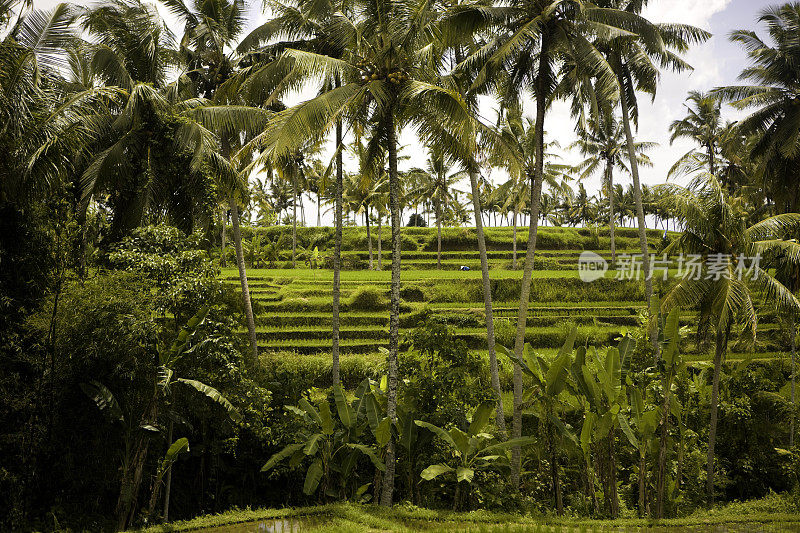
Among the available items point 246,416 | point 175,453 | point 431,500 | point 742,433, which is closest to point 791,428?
point 742,433

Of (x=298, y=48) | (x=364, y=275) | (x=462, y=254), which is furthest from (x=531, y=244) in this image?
(x=462, y=254)

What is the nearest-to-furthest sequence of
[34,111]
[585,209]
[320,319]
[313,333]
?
[34,111]
[313,333]
[320,319]
[585,209]

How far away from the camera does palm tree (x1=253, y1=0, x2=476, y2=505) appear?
1054 cm

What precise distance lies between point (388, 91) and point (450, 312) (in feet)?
49.6

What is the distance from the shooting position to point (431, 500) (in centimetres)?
1252

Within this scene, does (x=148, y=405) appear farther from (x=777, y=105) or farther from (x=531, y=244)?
(x=777, y=105)

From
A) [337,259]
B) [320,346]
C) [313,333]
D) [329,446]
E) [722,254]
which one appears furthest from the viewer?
[313,333]

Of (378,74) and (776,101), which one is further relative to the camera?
(776,101)

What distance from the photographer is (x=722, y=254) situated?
509 inches

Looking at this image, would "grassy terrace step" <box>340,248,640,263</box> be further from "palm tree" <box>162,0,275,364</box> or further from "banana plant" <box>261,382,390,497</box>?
"banana plant" <box>261,382,390,497</box>

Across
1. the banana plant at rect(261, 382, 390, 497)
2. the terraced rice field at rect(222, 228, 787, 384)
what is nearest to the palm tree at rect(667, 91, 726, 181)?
the terraced rice field at rect(222, 228, 787, 384)

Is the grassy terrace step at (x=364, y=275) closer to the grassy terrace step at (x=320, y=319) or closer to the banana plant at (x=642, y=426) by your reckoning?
the grassy terrace step at (x=320, y=319)

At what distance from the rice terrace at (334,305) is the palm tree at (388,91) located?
0.06 metres

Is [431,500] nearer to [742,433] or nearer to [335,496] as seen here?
[335,496]
